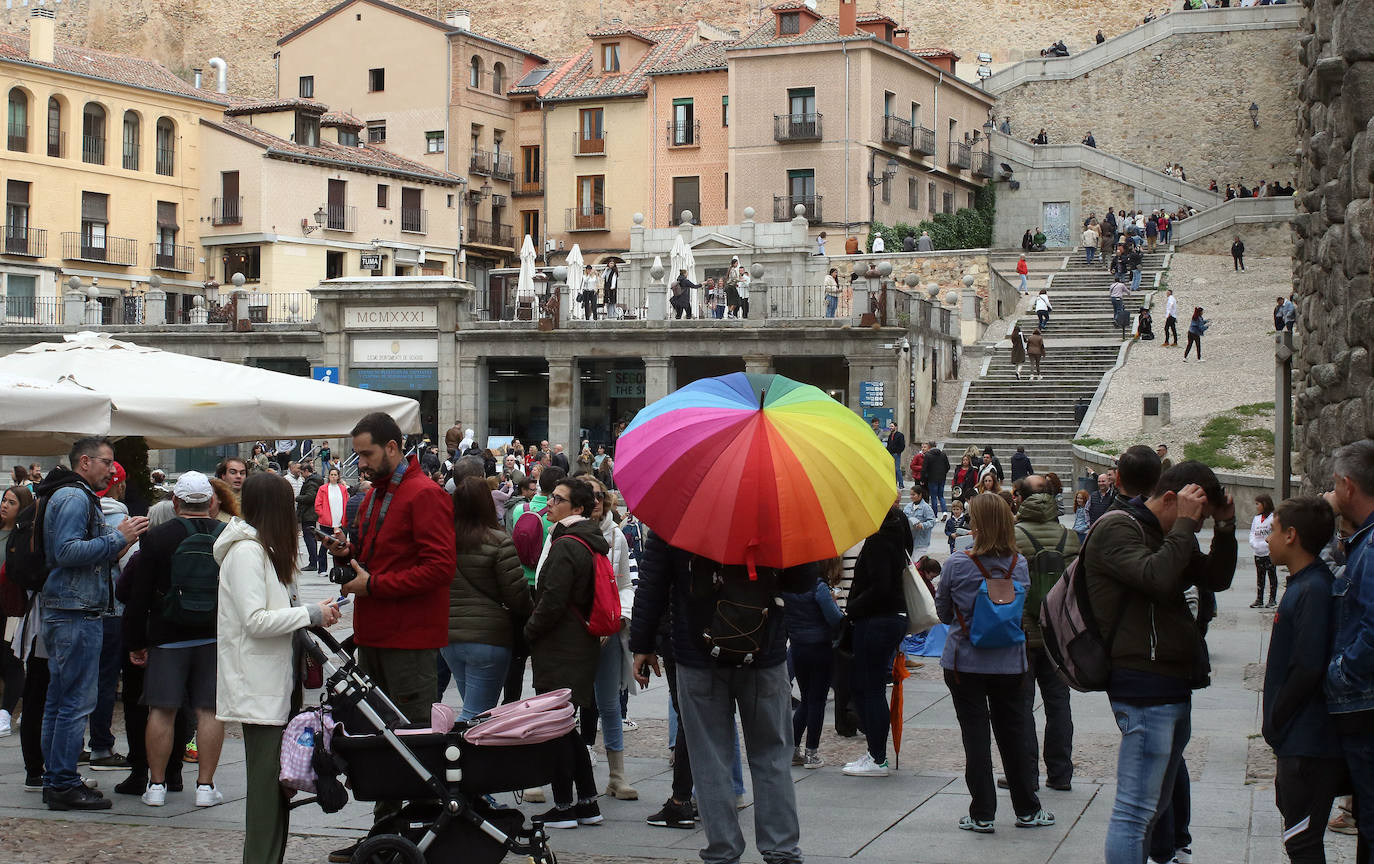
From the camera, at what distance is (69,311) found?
41.2 metres

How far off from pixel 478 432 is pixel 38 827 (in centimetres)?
3003

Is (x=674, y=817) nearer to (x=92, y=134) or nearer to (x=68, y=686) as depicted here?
(x=68, y=686)

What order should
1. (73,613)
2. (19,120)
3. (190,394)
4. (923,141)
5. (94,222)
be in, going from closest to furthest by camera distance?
(73,613), (190,394), (19,120), (94,222), (923,141)

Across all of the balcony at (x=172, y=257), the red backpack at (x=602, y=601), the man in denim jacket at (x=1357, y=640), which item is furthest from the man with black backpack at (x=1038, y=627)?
the balcony at (x=172, y=257)

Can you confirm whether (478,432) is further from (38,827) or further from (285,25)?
(285,25)

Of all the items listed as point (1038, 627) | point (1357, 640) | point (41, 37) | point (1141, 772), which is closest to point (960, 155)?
point (41, 37)

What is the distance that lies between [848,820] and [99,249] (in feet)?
155

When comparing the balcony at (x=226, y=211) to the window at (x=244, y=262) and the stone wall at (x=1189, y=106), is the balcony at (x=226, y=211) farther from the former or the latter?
the stone wall at (x=1189, y=106)

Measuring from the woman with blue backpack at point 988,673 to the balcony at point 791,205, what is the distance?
41.9 metres

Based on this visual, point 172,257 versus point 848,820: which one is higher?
point 172,257

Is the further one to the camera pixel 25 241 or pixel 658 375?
pixel 25 241

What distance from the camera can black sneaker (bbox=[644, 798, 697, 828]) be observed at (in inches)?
290

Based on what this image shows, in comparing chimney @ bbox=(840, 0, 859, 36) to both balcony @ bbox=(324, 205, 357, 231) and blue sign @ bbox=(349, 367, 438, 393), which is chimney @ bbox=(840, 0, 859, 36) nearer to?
balcony @ bbox=(324, 205, 357, 231)

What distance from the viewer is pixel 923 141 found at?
51.1 meters
